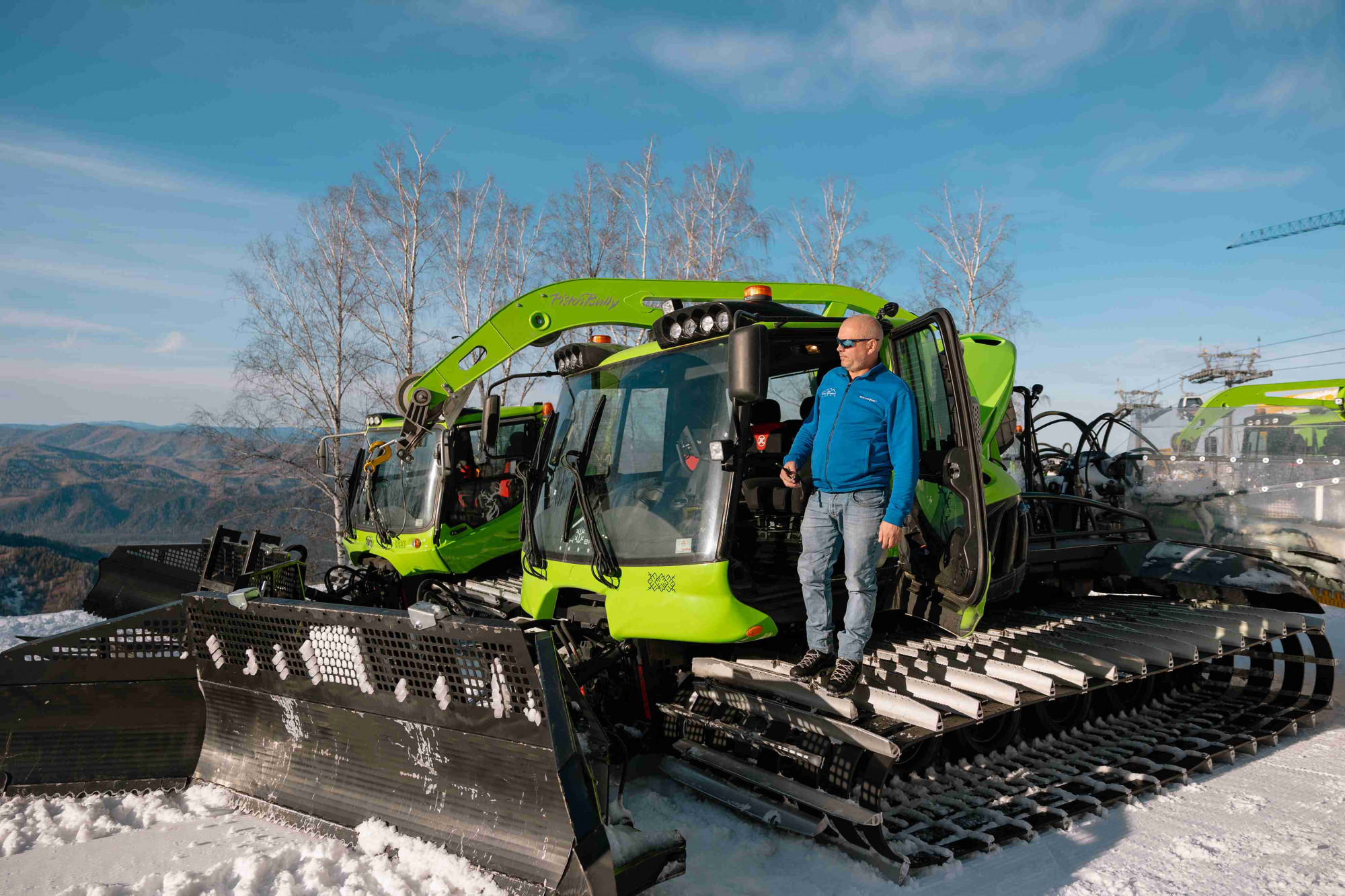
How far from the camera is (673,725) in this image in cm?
415

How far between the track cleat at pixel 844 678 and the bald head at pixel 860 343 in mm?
1354

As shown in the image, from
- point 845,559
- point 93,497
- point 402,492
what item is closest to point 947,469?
point 845,559

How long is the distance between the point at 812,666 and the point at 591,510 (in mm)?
1429

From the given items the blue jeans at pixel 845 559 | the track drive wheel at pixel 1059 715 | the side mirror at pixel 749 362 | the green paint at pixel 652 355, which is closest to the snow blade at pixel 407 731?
the green paint at pixel 652 355

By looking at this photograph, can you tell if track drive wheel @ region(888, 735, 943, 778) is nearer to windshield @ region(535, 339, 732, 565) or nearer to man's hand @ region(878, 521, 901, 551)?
man's hand @ region(878, 521, 901, 551)

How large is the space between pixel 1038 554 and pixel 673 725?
342 centimetres

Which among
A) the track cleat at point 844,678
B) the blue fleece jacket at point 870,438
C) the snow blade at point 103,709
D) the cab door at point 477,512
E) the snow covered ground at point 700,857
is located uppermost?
the blue fleece jacket at point 870,438

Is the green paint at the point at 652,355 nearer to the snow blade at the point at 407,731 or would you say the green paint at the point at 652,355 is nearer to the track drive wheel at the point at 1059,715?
the snow blade at the point at 407,731

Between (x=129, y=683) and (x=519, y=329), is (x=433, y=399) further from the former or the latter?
(x=129, y=683)

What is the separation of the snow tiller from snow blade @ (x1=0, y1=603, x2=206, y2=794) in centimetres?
2

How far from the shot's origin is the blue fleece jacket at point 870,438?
377cm

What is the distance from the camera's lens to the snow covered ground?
3045mm

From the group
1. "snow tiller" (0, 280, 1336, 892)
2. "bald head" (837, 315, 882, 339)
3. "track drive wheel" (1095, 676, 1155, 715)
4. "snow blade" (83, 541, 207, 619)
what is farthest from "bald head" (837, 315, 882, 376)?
"snow blade" (83, 541, 207, 619)

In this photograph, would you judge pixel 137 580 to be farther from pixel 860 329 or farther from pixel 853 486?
pixel 860 329
